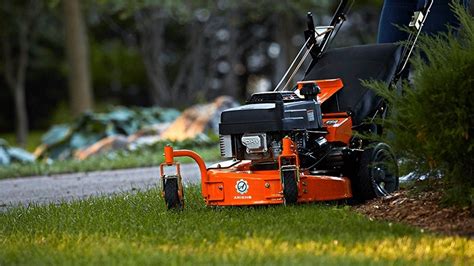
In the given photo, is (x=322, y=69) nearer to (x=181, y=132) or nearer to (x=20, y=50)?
(x=181, y=132)

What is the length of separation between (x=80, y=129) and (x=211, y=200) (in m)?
13.7

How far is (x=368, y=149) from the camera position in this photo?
788 cm

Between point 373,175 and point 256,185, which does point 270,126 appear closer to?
point 256,185

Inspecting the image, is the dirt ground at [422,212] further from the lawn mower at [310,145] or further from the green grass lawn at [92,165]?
the green grass lawn at [92,165]

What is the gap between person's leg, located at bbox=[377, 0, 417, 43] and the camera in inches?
374

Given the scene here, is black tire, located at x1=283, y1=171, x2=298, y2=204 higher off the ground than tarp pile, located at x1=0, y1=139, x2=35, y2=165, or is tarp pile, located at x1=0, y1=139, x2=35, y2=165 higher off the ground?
black tire, located at x1=283, y1=171, x2=298, y2=204

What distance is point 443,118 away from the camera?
6.68 m

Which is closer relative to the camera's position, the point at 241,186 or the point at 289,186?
the point at 289,186

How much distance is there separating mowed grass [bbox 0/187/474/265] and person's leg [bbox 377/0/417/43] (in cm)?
241

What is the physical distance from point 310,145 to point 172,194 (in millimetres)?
1124

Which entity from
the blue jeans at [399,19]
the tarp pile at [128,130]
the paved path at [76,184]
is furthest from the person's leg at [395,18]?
the tarp pile at [128,130]

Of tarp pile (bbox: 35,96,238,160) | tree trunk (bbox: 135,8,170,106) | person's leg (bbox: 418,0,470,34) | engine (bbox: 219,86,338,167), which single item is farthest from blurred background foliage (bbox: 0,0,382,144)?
engine (bbox: 219,86,338,167)

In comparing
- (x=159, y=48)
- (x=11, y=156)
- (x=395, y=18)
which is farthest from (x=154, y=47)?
(x=395, y=18)

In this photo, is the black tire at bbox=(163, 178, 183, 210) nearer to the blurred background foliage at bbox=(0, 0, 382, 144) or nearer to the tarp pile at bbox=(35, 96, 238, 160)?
the tarp pile at bbox=(35, 96, 238, 160)
